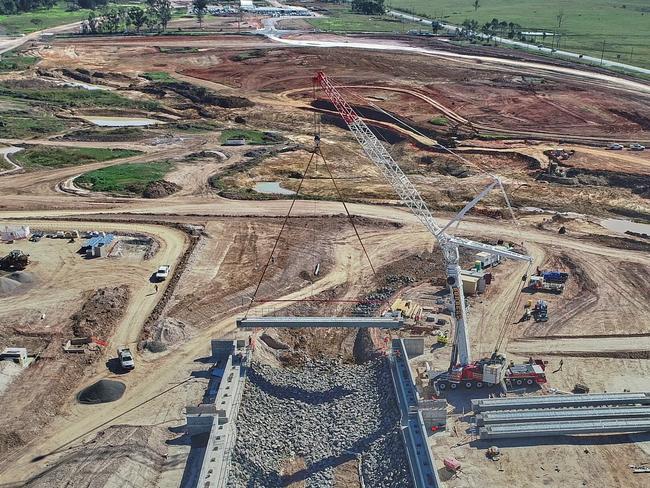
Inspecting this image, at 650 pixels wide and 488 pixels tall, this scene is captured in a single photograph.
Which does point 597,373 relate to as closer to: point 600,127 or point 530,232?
point 530,232

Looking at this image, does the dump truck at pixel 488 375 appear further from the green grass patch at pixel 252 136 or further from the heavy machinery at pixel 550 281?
the green grass patch at pixel 252 136

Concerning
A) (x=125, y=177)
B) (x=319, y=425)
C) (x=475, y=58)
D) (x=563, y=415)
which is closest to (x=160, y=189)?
(x=125, y=177)

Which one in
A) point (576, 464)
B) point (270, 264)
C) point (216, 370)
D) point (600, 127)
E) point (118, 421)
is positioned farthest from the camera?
point (600, 127)

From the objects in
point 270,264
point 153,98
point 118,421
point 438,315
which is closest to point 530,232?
point 438,315

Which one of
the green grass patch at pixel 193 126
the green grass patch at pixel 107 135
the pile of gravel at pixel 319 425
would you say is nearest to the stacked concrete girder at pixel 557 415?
the pile of gravel at pixel 319 425

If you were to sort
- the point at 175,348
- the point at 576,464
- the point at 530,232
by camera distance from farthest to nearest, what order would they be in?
1. the point at 530,232
2. the point at 175,348
3. the point at 576,464

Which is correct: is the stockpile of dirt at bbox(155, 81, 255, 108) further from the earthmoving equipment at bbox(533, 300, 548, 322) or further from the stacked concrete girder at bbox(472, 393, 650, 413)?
the stacked concrete girder at bbox(472, 393, 650, 413)
